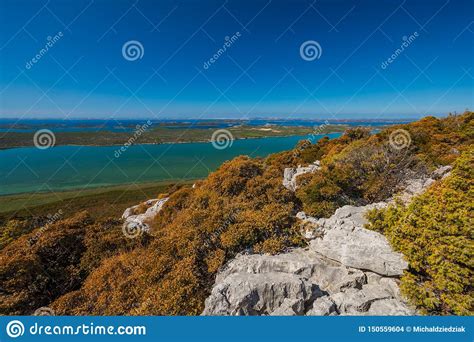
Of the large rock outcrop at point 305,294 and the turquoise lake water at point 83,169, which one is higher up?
the turquoise lake water at point 83,169

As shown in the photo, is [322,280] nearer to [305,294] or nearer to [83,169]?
[305,294]

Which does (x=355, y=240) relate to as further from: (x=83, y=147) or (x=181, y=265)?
(x=83, y=147)

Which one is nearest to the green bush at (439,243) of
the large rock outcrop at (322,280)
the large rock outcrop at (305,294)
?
the large rock outcrop at (322,280)

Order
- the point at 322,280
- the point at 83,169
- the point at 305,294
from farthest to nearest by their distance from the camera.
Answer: the point at 83,169 → the point at 322,280 → the point at 305,294

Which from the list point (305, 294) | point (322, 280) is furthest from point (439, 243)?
point (305, 294)

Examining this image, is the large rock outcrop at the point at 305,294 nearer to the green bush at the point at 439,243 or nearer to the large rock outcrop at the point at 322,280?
the large rock outcrop at the point at 322,280

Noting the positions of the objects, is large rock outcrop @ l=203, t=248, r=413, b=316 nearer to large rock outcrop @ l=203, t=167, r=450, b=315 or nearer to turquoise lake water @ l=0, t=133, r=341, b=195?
large rock outcrop @ l=203, t=167, r=450, b=315

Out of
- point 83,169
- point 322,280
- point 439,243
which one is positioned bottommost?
point 322,280

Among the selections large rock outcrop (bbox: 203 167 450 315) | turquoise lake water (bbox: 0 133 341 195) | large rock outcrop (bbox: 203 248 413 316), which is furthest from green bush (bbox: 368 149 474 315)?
turquoise lake water (bbox: 0 133 341 195)

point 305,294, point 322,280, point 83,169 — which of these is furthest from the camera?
point 83,169

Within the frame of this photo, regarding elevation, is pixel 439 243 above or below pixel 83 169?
below

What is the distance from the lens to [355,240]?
556 cm

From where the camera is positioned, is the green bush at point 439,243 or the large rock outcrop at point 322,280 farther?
the large rock outcrop at point 322,280

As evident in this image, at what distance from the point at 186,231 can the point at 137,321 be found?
2.47m
